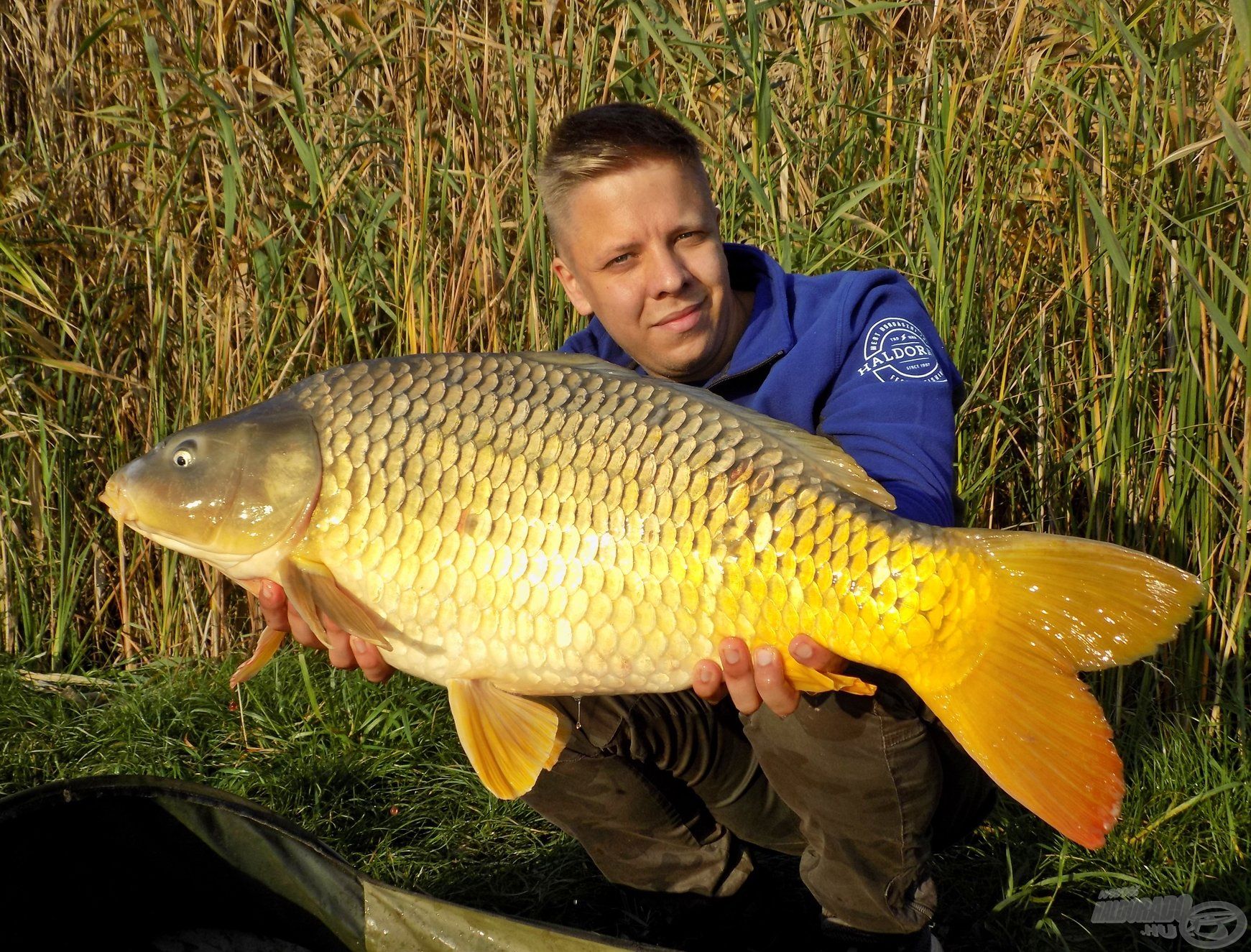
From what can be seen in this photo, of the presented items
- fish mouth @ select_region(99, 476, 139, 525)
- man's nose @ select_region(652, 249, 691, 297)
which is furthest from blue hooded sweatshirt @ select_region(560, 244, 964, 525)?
fish mouth @ select_region(99, 476, 139, 525)

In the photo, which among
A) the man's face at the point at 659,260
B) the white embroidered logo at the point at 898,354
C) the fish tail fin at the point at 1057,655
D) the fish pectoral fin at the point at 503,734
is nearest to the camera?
the fish tail fin at the point at 1057,655

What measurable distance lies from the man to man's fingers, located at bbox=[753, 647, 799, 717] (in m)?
0.09

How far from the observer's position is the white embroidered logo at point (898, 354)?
5.53 feet

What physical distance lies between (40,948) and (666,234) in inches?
50.1

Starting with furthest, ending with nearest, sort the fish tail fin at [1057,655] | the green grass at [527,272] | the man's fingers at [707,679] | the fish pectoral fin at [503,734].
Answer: the green grass at [527,272] → the fish pectoral fin at [503,734] → the man's fingers at [707,679] → the fish tail fin at [1057,655]

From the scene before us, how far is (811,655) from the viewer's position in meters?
1.30

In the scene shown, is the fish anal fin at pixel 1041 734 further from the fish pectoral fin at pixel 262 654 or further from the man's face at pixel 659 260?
the fish pectoral fin at pixel 262 654

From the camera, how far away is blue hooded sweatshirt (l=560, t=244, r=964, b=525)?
157cm

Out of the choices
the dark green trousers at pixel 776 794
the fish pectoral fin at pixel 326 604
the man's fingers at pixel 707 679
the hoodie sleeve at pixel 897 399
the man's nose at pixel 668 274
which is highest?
the man's nose at pixel 668 274

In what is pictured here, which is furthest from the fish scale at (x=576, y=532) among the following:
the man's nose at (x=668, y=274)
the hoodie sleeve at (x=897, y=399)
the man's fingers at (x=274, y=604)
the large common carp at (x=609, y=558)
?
the man's nose at (x=668, y=274)

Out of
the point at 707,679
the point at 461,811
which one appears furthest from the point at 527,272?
the point at 707,679

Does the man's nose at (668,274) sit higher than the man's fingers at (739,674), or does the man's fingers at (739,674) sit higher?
the man's nose at (668,274)

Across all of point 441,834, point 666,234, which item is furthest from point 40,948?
point 666,234

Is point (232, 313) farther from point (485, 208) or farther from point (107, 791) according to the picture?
point (107, 791)
